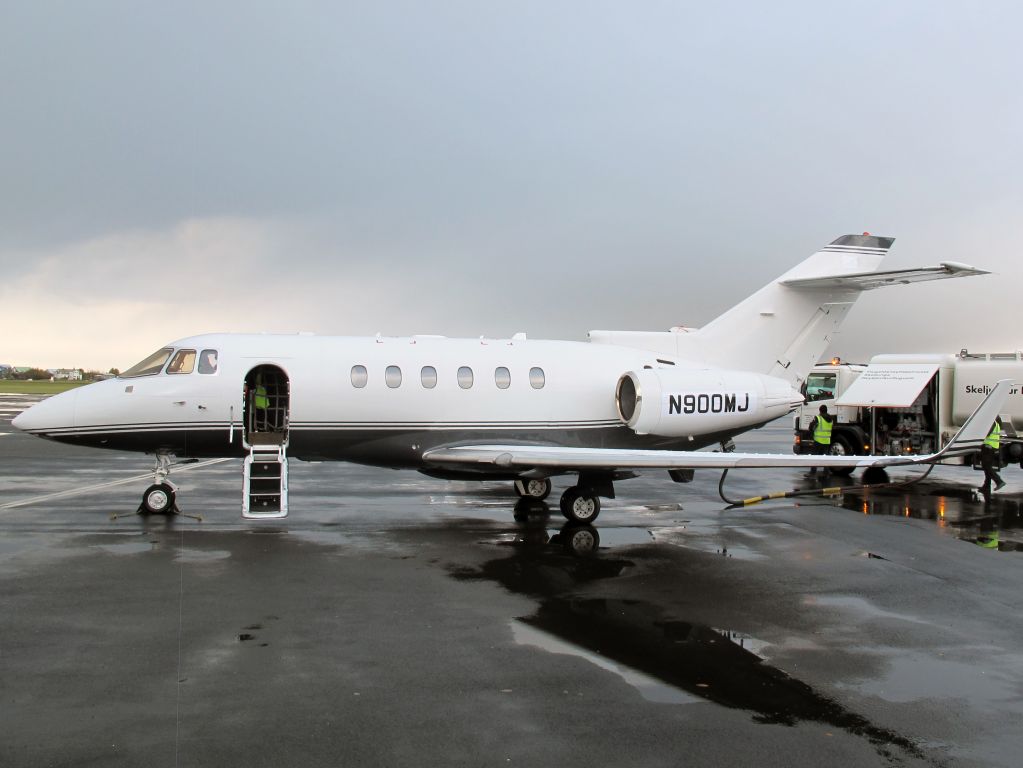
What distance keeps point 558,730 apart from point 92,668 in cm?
368

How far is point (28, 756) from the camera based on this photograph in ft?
16.2

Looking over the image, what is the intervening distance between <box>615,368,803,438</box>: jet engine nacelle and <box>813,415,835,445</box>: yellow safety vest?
686cm

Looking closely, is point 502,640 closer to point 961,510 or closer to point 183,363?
point 183,363

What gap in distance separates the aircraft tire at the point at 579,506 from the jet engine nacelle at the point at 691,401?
1.81 metres

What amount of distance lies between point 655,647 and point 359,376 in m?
7.56

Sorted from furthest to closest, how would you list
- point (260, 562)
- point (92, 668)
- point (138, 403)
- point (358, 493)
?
point (358, 493) → point (138, 403) → point (260, 562) → point (92, 668)

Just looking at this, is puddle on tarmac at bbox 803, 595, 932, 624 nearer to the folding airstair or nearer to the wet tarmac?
the wet tarmac

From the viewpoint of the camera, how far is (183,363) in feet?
42.7

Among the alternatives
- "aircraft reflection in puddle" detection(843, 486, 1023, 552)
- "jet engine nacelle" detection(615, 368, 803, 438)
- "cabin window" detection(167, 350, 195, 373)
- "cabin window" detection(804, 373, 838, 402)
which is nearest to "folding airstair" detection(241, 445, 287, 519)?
"cabin window" detection(167, 350, 195, 373)

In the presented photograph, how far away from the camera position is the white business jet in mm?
12609

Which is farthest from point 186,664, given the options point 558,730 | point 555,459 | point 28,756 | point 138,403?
point 138,403

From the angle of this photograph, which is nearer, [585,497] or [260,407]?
[585,497]

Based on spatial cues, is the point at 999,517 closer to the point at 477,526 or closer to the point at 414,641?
the point at 477,526

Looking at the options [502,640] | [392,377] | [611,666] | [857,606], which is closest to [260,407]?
[392,377]
